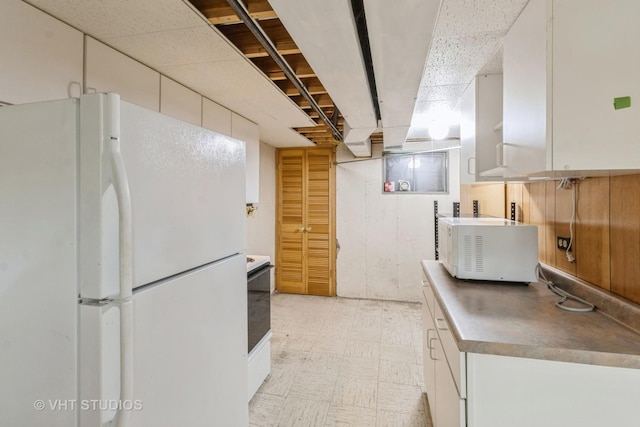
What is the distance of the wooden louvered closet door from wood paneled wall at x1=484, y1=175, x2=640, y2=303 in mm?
2905

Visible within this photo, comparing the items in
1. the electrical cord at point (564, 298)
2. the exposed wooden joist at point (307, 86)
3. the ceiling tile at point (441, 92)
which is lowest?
the electrical cord at point (564, 298)

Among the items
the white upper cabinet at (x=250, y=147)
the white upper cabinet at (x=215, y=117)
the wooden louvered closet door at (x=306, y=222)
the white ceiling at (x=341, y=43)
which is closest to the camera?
the white ceiling at (x=341, y=43)

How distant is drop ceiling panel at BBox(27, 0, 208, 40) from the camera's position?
4.17 ft

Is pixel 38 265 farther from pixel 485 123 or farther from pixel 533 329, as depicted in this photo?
pixel 485 123

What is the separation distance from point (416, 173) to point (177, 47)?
341 cm

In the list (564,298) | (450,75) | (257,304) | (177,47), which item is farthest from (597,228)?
(177,47)

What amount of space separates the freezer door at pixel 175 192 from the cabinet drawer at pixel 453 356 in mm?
1046

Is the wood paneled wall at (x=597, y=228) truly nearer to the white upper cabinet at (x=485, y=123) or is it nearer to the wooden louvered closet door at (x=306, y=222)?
the white upper cabinet at (x=485, y=123)

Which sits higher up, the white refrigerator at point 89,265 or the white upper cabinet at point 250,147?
the white upper cabinet at point 250,147

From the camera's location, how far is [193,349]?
1121mm

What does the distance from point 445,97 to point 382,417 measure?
2440 mm

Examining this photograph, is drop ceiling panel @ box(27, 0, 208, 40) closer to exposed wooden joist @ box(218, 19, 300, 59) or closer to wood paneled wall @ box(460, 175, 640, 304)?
exposed wooden joist @ box(218, 19, 300, 59)

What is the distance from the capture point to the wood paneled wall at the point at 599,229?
125 cm

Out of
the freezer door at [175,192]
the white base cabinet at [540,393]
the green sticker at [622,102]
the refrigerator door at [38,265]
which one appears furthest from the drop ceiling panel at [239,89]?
the white base cabinet at [540,393]
